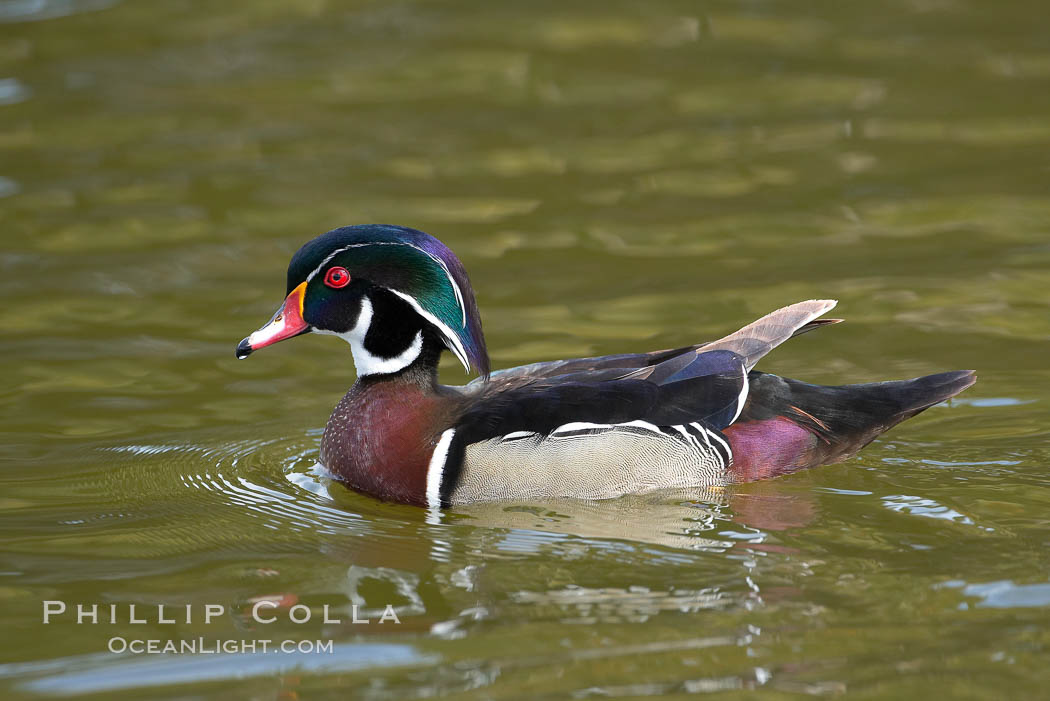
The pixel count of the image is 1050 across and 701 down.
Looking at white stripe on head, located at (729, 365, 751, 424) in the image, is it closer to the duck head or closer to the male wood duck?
the male wood duck

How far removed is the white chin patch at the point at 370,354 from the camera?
6.55 metres

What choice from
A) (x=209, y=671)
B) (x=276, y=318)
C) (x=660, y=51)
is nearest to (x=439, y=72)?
(x=660, y=51)

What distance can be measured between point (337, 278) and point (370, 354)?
39 centimetres

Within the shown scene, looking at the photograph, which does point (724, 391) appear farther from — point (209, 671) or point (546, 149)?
point (546, 149)

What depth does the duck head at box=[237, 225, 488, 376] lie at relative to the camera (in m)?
6.39

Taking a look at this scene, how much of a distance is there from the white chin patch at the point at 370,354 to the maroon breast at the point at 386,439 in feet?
0.25

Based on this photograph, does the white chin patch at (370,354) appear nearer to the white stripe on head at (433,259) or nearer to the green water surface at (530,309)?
the white stripe on head at (433,259)

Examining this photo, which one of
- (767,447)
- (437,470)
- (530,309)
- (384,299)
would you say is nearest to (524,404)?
(437,470)

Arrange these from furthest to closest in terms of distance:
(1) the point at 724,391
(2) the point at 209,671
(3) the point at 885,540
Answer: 1. (1) the point at 724,391
2. (3) the point at 885,540
3. (2) the point at 209,671

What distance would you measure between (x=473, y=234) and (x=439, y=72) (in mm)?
3872

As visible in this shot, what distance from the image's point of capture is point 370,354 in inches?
261

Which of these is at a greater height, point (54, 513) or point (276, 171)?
point (276, 171)

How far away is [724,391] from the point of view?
6.40m

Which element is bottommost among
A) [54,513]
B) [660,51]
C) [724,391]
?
[54,513]
